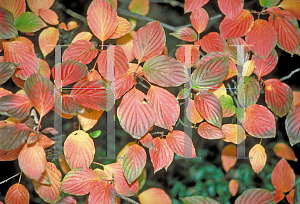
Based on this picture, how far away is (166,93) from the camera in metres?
0.61

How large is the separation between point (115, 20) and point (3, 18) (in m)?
0.33

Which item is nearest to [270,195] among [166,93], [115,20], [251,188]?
[251,188]

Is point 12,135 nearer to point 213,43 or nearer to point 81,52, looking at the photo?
point 81,52

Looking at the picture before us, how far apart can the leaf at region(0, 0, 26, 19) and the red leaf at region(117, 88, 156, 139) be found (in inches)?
16.5

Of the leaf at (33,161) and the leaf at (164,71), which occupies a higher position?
the leaf at (164,71)

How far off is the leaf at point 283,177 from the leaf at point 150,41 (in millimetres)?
528

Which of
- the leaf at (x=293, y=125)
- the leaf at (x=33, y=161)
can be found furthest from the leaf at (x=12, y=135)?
the leaf at (x=293, y=125)

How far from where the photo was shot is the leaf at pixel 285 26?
25.3 inches

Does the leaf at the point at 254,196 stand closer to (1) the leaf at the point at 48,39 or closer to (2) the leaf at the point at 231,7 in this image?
(2) the leaf at the point at 231,7

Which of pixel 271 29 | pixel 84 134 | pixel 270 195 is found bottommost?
pixel 270 195

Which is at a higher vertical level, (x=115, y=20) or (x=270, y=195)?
(x=115, y=20)

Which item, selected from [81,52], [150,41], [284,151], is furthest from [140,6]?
[284,151]

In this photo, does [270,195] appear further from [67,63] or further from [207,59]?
[67,63]

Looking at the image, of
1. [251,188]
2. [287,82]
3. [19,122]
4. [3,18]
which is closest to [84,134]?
[19,122]
